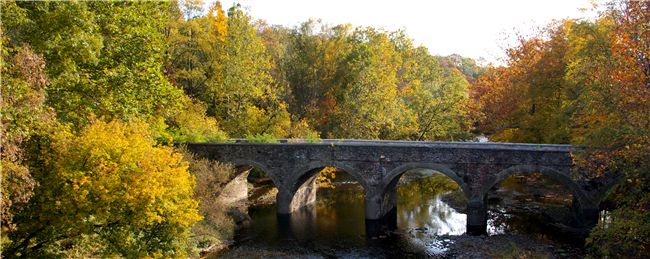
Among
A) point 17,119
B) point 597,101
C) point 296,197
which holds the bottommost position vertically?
point 296,197

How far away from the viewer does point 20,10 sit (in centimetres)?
1593

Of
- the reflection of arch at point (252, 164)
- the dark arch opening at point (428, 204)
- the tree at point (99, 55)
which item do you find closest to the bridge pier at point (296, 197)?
the reflection of arch at point (252, 164)

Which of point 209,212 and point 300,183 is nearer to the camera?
point 209,212

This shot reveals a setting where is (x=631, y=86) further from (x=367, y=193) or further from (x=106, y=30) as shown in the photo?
(x=106, y=30)

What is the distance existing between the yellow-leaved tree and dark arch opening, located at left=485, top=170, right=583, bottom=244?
1724 centimetres

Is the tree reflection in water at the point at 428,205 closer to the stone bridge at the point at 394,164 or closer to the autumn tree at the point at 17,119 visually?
the stone bridge at the point at 394,164

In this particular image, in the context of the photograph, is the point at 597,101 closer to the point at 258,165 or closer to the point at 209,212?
the point at 209,212

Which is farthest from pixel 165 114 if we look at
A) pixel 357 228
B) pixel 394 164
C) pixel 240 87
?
pixel 394 164

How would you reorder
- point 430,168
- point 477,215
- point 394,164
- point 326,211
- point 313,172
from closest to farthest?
point 477,215 → point 430,168 → point 394,164 → point 313,172 → point 326,211

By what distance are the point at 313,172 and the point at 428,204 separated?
8923 millimetres

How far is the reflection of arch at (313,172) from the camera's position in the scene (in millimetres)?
28656

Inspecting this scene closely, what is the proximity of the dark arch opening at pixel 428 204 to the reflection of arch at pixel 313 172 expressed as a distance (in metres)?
2.07

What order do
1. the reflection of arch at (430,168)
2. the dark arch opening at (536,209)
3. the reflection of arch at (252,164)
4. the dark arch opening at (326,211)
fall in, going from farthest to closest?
the reflection of arch at (252,164) → the dark arch opening at (326,211) → the reflection of arch at (430,168) → the dark arch opening at (536,209)

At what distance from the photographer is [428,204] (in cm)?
3378
